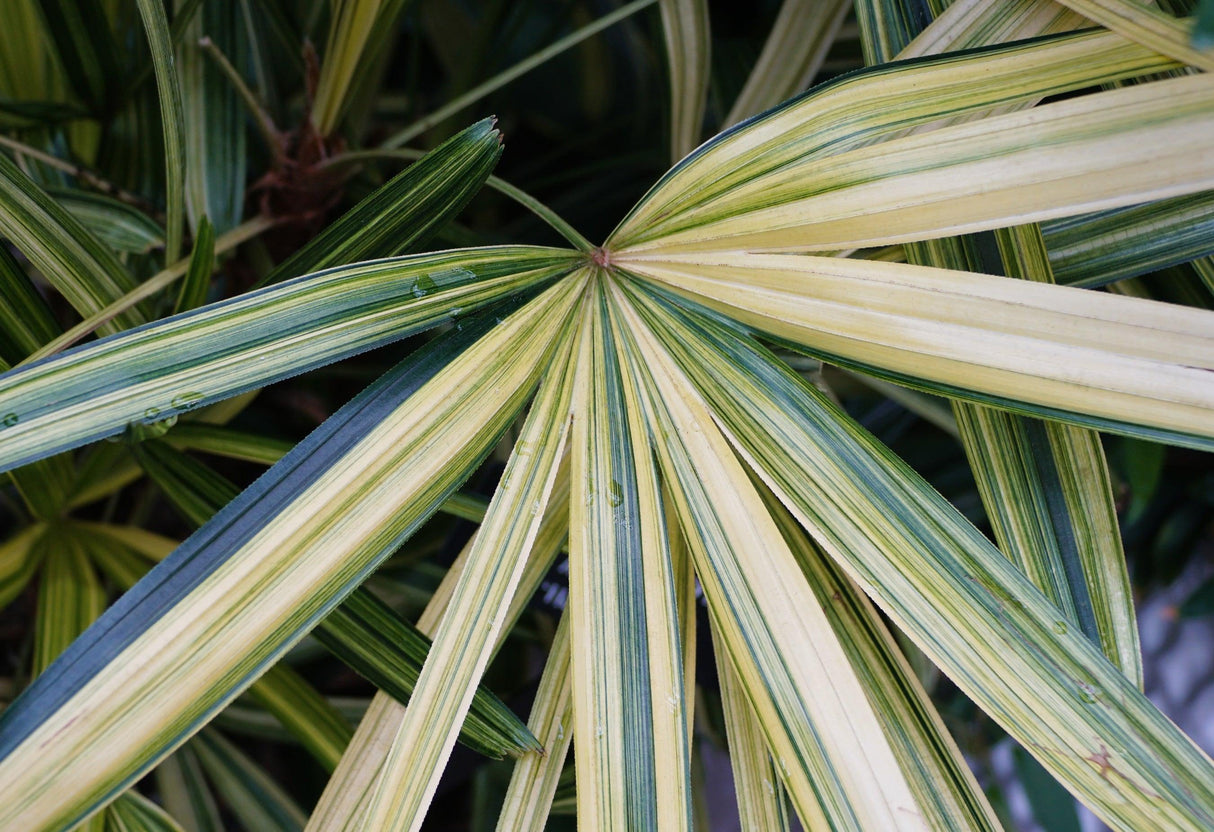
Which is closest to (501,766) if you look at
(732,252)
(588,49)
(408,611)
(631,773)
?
(408,611)

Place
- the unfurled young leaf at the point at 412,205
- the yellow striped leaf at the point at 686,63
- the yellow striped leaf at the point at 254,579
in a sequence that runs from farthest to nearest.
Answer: the yellow striped leaf at the point at 686,63, the unfurled young leaf at the point at 412,205, the yellow striped leaf at the point at 254,579

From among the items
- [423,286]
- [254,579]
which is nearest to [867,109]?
[423,286]

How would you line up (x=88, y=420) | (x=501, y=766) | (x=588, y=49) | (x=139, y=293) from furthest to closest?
(x=588, y=49), (x=501, y=766), (x=139, y=293), (x=88, y=420)

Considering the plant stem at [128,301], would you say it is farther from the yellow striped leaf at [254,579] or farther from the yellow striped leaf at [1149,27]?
the yellow striped leaf at [1149,27]

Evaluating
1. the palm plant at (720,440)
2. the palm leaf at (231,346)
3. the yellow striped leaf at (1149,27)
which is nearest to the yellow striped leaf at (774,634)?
the palm plant at (720,440)

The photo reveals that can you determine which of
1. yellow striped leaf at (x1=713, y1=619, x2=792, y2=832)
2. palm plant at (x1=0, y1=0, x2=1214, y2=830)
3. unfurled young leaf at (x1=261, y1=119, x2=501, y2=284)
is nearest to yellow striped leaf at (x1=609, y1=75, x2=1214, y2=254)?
palm plant at (x1=0, y1=0, x2=1214, y2=830)

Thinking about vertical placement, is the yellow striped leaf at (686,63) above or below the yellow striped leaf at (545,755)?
above

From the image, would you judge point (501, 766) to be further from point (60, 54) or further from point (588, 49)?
point (588, 49)

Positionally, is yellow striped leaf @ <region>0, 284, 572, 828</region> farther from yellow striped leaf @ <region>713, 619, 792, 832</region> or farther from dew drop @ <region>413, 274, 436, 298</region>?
yellow striped leaf @ <region>713, 619, 792, 832</region>
